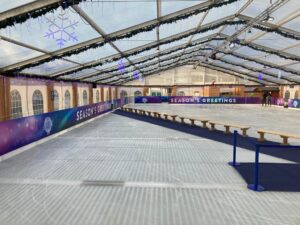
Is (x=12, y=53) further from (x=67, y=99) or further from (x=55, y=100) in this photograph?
(x=67, y=99)

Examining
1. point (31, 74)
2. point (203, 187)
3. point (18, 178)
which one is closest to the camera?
point (203, 187)

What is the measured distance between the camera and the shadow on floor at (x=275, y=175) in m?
6.18

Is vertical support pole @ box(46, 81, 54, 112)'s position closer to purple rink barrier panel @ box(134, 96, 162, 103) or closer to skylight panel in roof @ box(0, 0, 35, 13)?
skylight panel in roof @ box(0, 0, 35, 13)

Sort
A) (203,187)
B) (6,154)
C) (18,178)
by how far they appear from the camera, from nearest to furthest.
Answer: (203,187) → (18,178) → (6,154)

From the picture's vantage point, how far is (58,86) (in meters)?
15.4

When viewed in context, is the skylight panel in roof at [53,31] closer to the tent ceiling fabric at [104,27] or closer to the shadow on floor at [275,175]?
the tent ceiling fabric at [104,27]

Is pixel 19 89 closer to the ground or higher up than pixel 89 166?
higher up

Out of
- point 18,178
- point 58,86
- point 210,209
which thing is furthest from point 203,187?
point 58,86

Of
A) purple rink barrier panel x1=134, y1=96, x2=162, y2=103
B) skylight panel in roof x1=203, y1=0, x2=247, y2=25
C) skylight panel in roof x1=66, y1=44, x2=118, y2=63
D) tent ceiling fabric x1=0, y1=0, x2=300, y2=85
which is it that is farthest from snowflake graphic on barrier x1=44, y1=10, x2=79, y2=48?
purple rink barrier panel x1=134, y1=96, x2=162, y2=103

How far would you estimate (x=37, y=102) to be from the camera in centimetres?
1328

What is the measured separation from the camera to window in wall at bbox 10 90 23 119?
37.6 ft

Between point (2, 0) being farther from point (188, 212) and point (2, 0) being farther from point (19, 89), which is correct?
point (19, 89)

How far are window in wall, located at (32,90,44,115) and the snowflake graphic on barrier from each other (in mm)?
5253

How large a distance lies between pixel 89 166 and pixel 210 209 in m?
4.17
